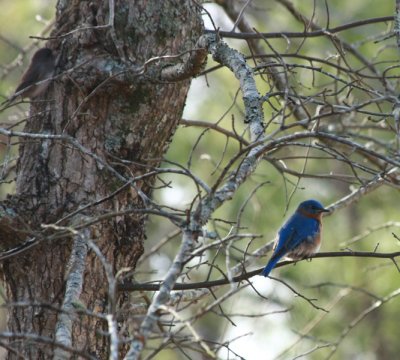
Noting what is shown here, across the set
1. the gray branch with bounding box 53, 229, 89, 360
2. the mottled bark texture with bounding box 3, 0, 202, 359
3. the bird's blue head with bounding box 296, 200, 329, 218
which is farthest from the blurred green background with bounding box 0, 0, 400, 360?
the gray branch with bounding box 53, 229, 89, 360

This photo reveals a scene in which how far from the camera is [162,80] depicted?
434cm

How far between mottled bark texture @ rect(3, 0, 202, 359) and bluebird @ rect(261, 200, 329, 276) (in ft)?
4.98

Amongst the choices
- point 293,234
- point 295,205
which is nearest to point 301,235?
point 293,234

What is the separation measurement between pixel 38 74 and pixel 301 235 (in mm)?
2200

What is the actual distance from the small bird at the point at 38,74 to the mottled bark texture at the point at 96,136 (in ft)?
0.40

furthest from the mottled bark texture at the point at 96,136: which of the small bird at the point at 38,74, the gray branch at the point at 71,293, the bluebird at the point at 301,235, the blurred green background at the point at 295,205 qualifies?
the blurred green background at the point at 295,205

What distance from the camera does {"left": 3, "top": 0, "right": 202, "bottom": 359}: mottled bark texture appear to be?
13.5ft

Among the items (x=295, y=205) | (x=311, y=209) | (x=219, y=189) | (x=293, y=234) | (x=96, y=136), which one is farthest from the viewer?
(x=295, y=205)

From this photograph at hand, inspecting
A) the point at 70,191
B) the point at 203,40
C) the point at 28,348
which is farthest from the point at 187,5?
the point at 28,348

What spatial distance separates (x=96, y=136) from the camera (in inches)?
171

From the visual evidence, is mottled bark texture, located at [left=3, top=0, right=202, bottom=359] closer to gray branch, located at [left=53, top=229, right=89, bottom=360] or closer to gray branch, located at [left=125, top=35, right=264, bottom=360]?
gray branch, located at [left=53, top=229, right=89, bottom=360]

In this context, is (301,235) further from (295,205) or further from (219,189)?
(295,205)

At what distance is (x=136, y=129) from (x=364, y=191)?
5.32 ft

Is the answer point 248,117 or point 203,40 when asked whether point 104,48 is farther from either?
point 248,117
